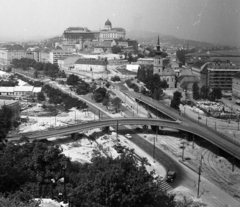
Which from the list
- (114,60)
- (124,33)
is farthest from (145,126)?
(124,33)

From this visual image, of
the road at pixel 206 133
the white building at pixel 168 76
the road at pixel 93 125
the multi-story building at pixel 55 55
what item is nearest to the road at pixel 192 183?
the road at pixel 206 133

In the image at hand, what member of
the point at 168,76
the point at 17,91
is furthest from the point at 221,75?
the point at 17,91

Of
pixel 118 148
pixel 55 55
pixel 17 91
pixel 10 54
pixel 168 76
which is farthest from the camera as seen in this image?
pixel 10 54

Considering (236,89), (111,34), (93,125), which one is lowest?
(93,125)

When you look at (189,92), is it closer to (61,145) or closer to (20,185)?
(61,145)

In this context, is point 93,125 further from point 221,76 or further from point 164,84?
point 221,76

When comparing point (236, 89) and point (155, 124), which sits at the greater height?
point (236, 89)
